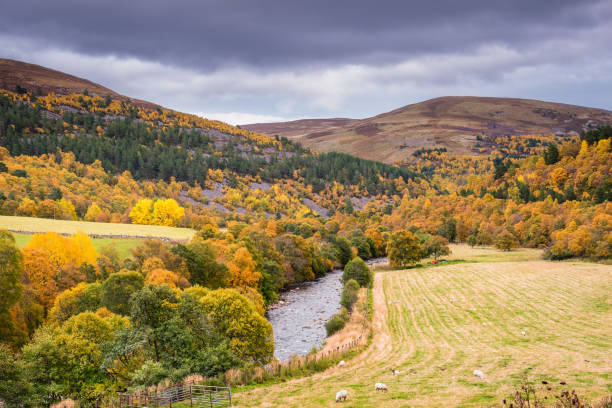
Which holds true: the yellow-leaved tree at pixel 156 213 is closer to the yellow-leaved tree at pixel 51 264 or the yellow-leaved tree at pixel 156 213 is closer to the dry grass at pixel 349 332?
the yellow-leaved tree at pixel 51 264

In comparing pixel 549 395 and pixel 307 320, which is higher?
pixel 549 395

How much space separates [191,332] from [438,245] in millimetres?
100588

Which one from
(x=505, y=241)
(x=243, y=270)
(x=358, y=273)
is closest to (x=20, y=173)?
(x=243, y=270)

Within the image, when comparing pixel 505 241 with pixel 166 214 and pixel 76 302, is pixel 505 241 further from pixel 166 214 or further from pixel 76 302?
pixel 76 302

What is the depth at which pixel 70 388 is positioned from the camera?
34.5m

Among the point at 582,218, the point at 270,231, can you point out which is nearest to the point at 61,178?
the point at 270,231

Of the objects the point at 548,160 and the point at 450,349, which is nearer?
the point at 450,349

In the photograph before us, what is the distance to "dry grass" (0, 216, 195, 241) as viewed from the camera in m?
81.7

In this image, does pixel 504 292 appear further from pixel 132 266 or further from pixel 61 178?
pixel 61 178

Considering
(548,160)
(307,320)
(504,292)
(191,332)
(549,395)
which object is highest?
(548,160)

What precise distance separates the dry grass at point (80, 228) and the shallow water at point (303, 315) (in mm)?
36390

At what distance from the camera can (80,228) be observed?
8962 centimetres

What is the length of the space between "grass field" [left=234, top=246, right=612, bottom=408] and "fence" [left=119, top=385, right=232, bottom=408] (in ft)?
4.20

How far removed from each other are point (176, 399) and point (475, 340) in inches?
1474
